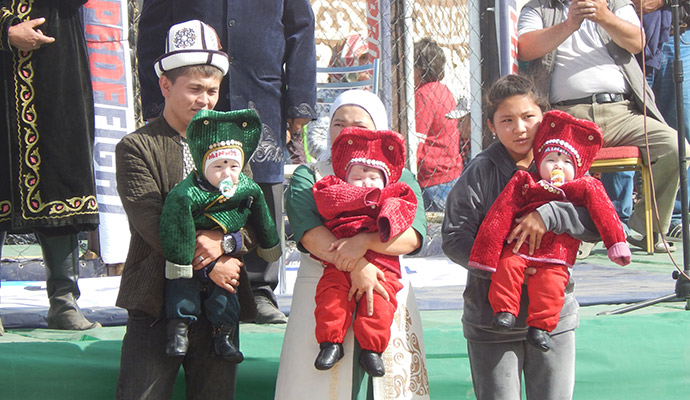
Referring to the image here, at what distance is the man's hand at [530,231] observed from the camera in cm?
215

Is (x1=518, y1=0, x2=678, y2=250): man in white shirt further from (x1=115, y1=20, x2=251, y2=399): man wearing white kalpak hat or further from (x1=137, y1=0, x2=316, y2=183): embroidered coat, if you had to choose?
(x1=115, y1=20, x2=251, y2=399): man wearing white kalpak hat

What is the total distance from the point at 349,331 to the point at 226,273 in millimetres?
391

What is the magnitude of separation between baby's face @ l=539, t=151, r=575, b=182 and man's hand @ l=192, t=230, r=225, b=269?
3.18 feet

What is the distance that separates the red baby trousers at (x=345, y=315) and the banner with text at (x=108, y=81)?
2677 mm

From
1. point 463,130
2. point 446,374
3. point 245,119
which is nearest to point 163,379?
point 245,119

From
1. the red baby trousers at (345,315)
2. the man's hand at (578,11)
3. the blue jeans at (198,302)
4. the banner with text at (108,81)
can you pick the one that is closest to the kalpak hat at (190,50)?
the blue jeans at (198,302)

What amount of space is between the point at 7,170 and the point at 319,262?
4.84 feet

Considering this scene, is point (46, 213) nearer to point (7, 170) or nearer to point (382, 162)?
point (7, 170)

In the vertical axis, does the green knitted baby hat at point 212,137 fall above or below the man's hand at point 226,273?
above

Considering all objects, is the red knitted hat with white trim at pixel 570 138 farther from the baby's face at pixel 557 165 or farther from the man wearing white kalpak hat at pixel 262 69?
the man wearing white kalpak hat at pixel 262 69

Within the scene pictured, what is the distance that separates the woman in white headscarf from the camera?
7.13 feet

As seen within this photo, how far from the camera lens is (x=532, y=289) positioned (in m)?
2.17

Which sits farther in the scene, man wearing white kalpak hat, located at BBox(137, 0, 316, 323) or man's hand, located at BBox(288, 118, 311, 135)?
man's hand, located at BBox(288, 118, 311, 135)

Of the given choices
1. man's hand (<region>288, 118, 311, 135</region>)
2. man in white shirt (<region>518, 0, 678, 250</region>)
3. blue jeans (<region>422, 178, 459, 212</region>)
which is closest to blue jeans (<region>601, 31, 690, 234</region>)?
man in white shirt (<region>518, 0, 678, 250</region>)
